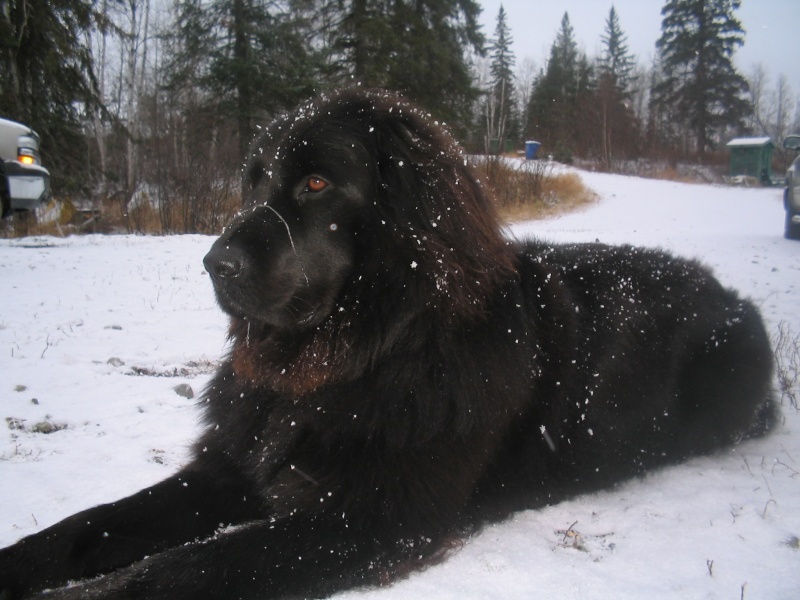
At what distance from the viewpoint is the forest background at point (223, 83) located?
1314 centimetres

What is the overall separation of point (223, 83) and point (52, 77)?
7.92 meters

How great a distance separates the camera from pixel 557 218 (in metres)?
17.6

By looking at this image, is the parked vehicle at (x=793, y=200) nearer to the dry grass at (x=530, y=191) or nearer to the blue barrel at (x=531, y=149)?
the dry grass at (x=530, y=191)

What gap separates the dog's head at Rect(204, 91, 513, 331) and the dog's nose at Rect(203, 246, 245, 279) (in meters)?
0.03

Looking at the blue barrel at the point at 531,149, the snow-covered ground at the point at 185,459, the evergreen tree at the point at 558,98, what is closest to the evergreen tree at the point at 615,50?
the evergreen tree at the point at 558,98

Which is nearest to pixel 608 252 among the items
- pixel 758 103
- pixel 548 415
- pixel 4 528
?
pixel 548 415

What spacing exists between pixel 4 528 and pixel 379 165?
2.08m

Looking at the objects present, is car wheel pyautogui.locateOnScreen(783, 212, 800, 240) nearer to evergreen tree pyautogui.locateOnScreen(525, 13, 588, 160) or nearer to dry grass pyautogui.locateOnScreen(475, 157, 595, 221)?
dry grass pyautogui.locateOnScreen(475, 157, 595, 221)

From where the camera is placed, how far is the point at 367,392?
223 centimetres

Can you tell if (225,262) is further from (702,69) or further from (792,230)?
(702,69)

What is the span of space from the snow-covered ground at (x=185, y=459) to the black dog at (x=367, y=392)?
0.19m

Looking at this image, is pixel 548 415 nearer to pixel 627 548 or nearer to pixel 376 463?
pixel 627 548

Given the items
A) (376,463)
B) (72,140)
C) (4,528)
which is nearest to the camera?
(376,463)

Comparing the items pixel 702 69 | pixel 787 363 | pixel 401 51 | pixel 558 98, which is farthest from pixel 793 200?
pixel 558 98
